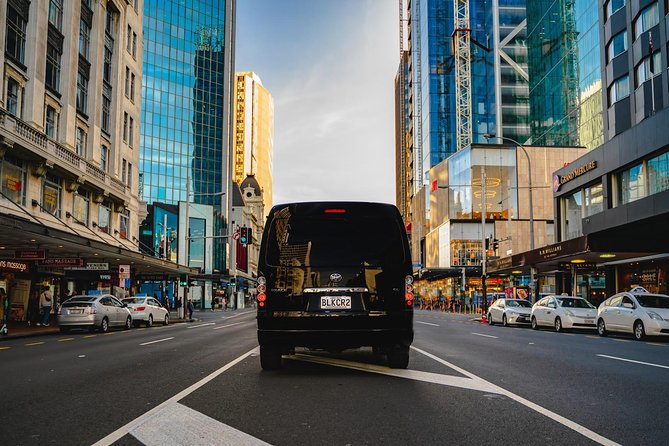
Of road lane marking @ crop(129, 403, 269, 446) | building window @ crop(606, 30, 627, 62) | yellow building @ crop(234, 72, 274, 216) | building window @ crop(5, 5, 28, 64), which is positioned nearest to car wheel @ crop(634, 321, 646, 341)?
road lane marking @ crop(129, 403, 269, 446)

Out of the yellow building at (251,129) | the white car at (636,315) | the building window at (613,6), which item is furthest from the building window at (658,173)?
the yellow building at (251,129)

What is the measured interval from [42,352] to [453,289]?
72.2 metres

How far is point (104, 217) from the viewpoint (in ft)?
137

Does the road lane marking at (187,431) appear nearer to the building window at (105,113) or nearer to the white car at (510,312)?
the white car at (510,312)

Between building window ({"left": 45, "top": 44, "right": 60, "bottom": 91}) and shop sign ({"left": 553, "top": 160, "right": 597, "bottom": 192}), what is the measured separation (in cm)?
3144

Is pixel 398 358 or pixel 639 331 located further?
pixel 639 331

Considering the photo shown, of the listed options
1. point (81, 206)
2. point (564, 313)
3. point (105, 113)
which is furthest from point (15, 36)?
point (564, 313)

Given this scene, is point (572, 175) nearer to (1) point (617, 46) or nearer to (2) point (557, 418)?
(1) point (617, 46)

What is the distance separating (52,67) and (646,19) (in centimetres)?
3410

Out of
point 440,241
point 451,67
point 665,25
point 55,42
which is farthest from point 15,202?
point 451,67

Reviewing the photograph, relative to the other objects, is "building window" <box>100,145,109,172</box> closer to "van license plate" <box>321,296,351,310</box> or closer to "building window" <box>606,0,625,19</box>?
"building window" <box>606,0,625,19</box>

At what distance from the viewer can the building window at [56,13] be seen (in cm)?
3450

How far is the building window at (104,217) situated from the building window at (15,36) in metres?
12.1

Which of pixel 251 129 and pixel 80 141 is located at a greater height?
pixel 251 129
